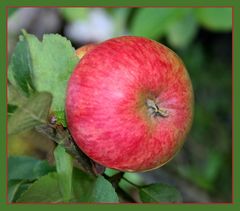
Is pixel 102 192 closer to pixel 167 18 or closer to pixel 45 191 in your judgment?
pixel 45 191

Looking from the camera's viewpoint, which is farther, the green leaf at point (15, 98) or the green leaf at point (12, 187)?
the green leaf at point (12, 187)

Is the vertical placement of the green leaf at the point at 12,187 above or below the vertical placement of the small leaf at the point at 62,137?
below

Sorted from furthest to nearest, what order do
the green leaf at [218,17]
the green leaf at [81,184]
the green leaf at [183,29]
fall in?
the green leaf at [183,29]
the green leaf at [218,17]
the green leaf at [81,184]

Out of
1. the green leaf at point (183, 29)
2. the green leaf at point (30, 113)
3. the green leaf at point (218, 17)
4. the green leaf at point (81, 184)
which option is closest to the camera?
the green leaf at point (30, 113)

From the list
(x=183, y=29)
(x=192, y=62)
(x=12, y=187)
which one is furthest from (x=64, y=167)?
(x=192, y=62)

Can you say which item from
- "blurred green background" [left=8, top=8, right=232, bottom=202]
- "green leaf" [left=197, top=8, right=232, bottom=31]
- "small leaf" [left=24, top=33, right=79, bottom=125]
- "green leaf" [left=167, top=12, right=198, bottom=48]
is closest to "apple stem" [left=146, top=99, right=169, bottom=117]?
"small leaf" [left=24, top=33, right=79, bottom=125]

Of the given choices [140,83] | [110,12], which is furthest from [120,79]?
[110,12]

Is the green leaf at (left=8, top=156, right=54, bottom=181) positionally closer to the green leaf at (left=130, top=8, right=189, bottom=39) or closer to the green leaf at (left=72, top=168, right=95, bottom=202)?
the green leaf at (left=72, top=168, right=95, bottom=202)

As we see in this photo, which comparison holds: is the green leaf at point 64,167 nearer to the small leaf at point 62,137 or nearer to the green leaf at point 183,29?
the small leaf at point 62,137

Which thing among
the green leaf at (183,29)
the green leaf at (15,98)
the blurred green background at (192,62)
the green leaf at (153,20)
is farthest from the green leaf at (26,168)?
the green leaf at (183,29)
